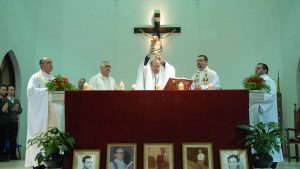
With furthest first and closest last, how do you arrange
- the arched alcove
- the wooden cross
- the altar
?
1. the wooden cross
2. the arched alcove
3. the altar

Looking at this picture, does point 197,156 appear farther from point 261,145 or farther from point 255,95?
point 255,95

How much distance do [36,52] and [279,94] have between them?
628 centimetres

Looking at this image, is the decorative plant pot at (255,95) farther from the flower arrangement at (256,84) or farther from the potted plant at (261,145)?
the potted plant at (261,145)

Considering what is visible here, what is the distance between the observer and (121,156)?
16.6 feet

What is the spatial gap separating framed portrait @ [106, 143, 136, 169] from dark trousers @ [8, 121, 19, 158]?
474cm

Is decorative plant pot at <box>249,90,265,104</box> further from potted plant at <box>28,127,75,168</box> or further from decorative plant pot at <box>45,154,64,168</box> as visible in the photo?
decorative plant pot at <box>45,154,64,168</box>

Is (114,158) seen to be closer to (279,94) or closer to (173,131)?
(173,131)

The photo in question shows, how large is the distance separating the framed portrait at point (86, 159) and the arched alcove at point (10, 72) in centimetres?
549

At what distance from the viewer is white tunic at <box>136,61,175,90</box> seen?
7.21 metres

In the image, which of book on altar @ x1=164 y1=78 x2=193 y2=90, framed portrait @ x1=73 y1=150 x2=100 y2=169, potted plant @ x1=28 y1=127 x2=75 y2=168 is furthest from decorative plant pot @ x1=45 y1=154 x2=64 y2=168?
book on altar @ x1=164 y1=78 x2=193 y2=90

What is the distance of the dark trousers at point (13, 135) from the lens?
9.06 metres

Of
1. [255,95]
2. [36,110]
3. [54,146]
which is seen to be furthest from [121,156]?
[36,110]

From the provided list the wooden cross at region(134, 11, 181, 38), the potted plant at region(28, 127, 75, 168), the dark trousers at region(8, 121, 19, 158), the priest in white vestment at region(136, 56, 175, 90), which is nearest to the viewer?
the potted plant at region(28, 127, 75, 168)

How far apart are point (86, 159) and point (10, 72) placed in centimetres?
593
